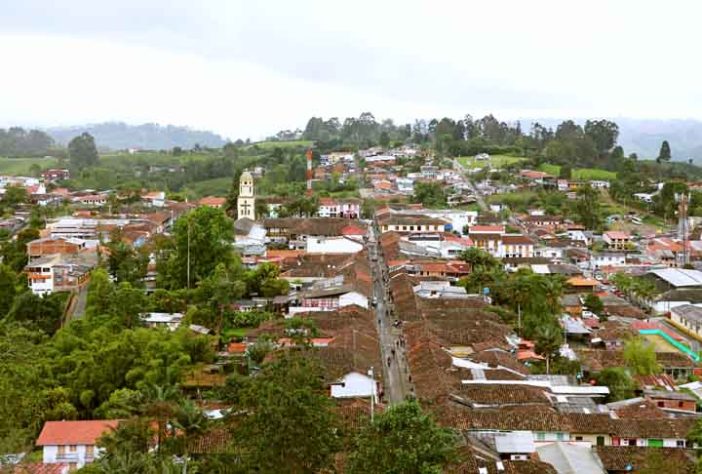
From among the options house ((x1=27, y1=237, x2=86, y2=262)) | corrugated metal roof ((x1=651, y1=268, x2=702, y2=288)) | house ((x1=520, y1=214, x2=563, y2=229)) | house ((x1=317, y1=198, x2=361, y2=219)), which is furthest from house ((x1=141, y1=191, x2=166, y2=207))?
corrugated metal roof ((x1=651, y1=268, x2=702, y2=288))

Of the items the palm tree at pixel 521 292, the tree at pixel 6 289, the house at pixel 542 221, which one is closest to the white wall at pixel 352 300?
the palm tree at pixel 521 292

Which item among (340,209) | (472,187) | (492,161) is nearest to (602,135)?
(492,161)

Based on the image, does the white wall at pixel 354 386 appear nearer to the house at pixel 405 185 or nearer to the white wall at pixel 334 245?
the white wall at pixel 334 245

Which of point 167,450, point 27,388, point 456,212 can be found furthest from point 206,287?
point 456,212

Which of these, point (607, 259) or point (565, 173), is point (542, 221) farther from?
point (565, 173)

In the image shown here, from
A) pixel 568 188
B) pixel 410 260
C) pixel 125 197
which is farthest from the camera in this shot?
pixel 568 188

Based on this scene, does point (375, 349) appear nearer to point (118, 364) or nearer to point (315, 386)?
point (118, 364)
